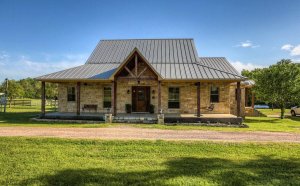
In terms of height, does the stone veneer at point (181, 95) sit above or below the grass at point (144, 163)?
above

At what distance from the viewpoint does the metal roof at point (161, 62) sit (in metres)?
18.2

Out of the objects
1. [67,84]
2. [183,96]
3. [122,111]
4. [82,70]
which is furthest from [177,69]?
[67,84]

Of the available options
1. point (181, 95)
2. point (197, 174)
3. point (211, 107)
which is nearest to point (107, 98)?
point (181, 95)

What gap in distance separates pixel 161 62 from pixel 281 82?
11.2 metres

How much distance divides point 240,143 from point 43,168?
24.0 feet

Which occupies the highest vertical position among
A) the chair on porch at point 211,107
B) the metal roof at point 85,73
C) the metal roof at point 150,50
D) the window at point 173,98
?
the metal roof at point 150,50

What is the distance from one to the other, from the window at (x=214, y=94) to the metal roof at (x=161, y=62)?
1.46m

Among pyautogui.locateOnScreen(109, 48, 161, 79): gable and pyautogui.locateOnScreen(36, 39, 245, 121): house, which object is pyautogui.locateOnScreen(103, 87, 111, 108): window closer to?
pyautogui.locateOnScreen(36, 39, 245, 121): house

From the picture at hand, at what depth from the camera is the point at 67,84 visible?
20.9m

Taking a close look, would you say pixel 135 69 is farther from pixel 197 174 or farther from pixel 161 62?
pixel 197 174

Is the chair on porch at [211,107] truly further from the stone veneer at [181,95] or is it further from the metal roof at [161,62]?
the metal roof at [161,62]

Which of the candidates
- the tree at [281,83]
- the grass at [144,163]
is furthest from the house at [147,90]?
the grass at [144,163]

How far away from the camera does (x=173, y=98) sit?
65.7 ft

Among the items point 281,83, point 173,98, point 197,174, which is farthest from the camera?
point 281,83
